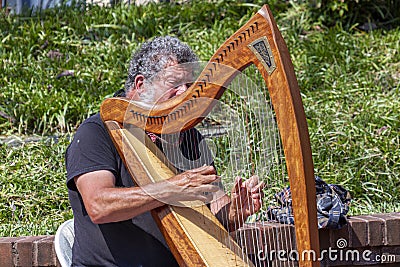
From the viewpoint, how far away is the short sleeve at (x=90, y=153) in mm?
2480

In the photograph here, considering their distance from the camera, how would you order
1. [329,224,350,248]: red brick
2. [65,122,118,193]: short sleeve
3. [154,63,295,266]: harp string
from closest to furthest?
[154,63,295,266]: harp string < [65,122,118,193]: short sleeve < [329,224,350,248]: red brick

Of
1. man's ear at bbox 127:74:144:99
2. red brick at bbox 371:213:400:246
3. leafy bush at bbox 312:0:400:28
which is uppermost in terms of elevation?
leafy bush at bbox 312:0:400:28

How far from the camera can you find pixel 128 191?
2330 mm

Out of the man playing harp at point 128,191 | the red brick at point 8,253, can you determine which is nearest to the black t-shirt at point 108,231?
the man playing harp at point 128,191

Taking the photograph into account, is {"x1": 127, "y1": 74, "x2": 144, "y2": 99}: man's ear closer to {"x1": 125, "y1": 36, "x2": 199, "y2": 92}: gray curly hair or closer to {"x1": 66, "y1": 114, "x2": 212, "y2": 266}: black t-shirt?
{"x1": 125, "y1": 36, "x2": 199, "y2": 92}: gray curly hair

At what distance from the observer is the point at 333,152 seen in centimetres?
438

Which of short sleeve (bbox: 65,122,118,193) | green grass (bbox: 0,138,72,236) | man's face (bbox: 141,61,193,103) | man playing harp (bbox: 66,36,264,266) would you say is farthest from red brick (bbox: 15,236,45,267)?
man's face (bbox: 141,61,193,103)

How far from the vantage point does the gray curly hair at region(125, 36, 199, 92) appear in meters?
2.64

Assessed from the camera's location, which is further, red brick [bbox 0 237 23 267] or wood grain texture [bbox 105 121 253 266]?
red brick [bbox 0 237 23 267]

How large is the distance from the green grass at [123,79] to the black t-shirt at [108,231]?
3.60 feet

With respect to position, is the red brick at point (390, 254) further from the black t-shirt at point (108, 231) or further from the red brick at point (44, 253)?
the red brick at point (44, 253)

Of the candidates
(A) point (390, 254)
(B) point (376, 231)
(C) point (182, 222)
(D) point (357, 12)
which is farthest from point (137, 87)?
(D) point (357, 12)

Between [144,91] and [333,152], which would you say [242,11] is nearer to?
[333,152]

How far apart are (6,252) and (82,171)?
1.00 meters
